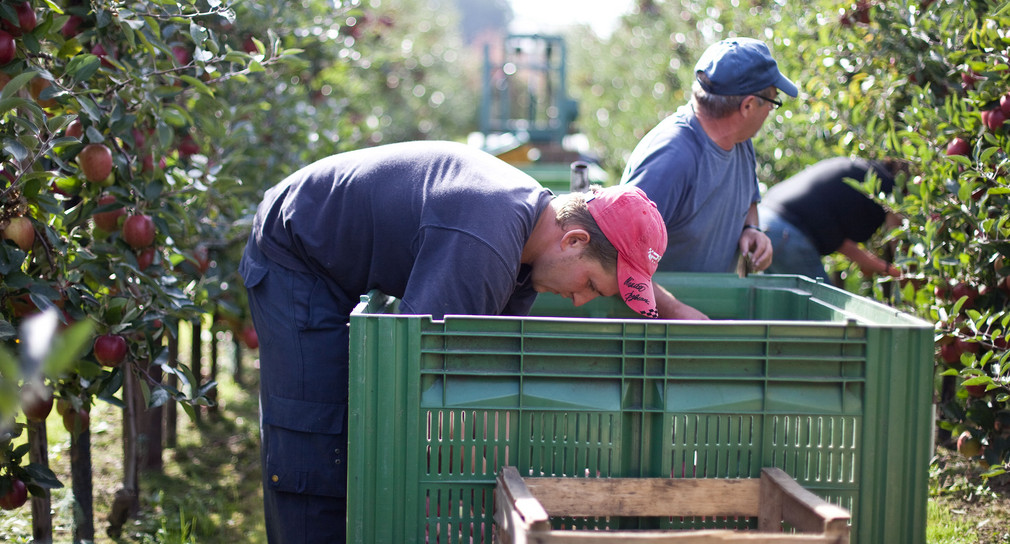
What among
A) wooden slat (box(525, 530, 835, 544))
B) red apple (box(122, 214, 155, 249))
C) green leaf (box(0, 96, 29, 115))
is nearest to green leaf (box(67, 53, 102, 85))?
green leaf (box(0, 96, 29, 115))

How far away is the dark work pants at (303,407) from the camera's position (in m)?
2.24

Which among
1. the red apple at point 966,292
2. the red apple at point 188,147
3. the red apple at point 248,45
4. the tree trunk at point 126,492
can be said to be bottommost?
the tree trunk at point 126,492

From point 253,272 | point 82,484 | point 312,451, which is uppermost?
point 253,272

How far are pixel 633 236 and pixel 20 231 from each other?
61.0 inches

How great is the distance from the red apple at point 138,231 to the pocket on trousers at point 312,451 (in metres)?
0.87

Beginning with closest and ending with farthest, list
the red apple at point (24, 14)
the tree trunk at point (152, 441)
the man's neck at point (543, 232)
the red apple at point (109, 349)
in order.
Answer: the man's neck at point (543, 232) < the red apple at point (24, 14) < the red apple at point (109, 349) < the tree trunk at point (152, 441)

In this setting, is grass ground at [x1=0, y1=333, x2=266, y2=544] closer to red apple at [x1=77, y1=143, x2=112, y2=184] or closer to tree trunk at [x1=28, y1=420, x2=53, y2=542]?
tree trunk at [x1=28, y1=420, x2=53, y2=542]

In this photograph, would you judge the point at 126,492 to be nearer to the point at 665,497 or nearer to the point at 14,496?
the point at 14,496

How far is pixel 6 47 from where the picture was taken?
229 centimetres

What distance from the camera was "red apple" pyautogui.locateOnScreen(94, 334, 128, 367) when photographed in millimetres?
2508

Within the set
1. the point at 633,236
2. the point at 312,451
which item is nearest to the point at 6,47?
the point at 312,451

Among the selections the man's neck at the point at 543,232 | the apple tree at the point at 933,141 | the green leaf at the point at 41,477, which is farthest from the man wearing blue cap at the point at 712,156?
the green leaf at the point at 41,477

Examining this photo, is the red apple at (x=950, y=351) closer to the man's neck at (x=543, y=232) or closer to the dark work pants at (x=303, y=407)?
the man's neck at (x=543, y=232)

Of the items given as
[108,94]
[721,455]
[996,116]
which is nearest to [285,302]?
[108,94]
